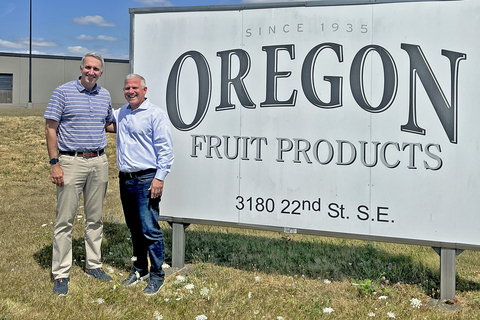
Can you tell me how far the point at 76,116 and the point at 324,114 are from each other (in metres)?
2.26

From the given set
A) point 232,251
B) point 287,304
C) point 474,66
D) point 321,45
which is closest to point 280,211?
point 287,304

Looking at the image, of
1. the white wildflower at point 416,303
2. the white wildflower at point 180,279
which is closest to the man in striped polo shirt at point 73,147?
the white wildflower at point 180,279

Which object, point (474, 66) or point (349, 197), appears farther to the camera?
point (349, 197)

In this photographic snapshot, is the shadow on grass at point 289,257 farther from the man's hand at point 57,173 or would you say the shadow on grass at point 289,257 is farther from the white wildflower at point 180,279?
the man's hand at point 57,173

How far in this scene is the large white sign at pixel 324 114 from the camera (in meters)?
3.97

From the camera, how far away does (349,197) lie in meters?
4.21

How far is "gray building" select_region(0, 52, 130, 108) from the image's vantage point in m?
47.5

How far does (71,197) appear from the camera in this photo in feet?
13.3

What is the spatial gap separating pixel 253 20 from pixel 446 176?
2.31 meters

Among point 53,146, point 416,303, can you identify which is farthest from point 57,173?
point 416,303

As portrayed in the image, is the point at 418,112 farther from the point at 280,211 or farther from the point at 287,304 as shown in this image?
the point at 287,304

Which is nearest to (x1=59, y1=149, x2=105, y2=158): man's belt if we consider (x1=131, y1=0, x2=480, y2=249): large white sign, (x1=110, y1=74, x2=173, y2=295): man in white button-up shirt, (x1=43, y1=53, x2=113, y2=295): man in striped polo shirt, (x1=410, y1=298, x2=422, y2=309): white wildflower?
(x1=43, y1=53, x2=113, y2=295): man in striped polo shirt

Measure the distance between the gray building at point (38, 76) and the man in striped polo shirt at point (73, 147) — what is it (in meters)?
44.5

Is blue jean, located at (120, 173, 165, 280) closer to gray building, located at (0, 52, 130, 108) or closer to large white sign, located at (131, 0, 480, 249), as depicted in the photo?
large white sign, located at (131, 0, 480, 249)
